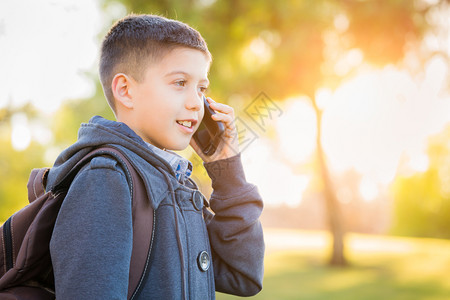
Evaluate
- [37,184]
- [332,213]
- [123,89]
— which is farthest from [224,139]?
[332,213]

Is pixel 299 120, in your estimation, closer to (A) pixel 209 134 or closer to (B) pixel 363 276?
(B) pixel 363 276

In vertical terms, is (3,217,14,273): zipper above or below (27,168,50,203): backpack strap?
below

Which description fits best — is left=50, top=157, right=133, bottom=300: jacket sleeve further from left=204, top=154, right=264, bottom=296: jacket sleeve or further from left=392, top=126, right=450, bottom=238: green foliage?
left=392, top=126, right=450, bottom=238: green foliage

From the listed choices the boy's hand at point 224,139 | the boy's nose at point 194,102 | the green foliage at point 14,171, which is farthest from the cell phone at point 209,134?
the green foliage at point 14,171

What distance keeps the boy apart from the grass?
613 centimetres

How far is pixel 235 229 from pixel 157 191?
48 cm

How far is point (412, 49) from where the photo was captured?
7.80 metres

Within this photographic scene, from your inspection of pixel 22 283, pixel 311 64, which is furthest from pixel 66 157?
pixel 311 64

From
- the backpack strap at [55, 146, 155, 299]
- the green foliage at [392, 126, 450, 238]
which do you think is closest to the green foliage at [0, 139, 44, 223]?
the backpack strap at [55, 146, 155, 299]

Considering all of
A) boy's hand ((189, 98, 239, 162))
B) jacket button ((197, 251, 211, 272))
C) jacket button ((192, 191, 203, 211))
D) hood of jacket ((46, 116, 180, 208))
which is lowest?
jacket button ((197, 251, 211, 272))

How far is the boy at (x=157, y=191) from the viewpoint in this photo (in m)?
1.08

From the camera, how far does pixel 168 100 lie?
1416 millimetres

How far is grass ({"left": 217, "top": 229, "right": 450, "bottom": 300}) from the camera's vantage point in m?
7.51

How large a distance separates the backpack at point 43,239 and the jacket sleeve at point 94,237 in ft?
0.21
